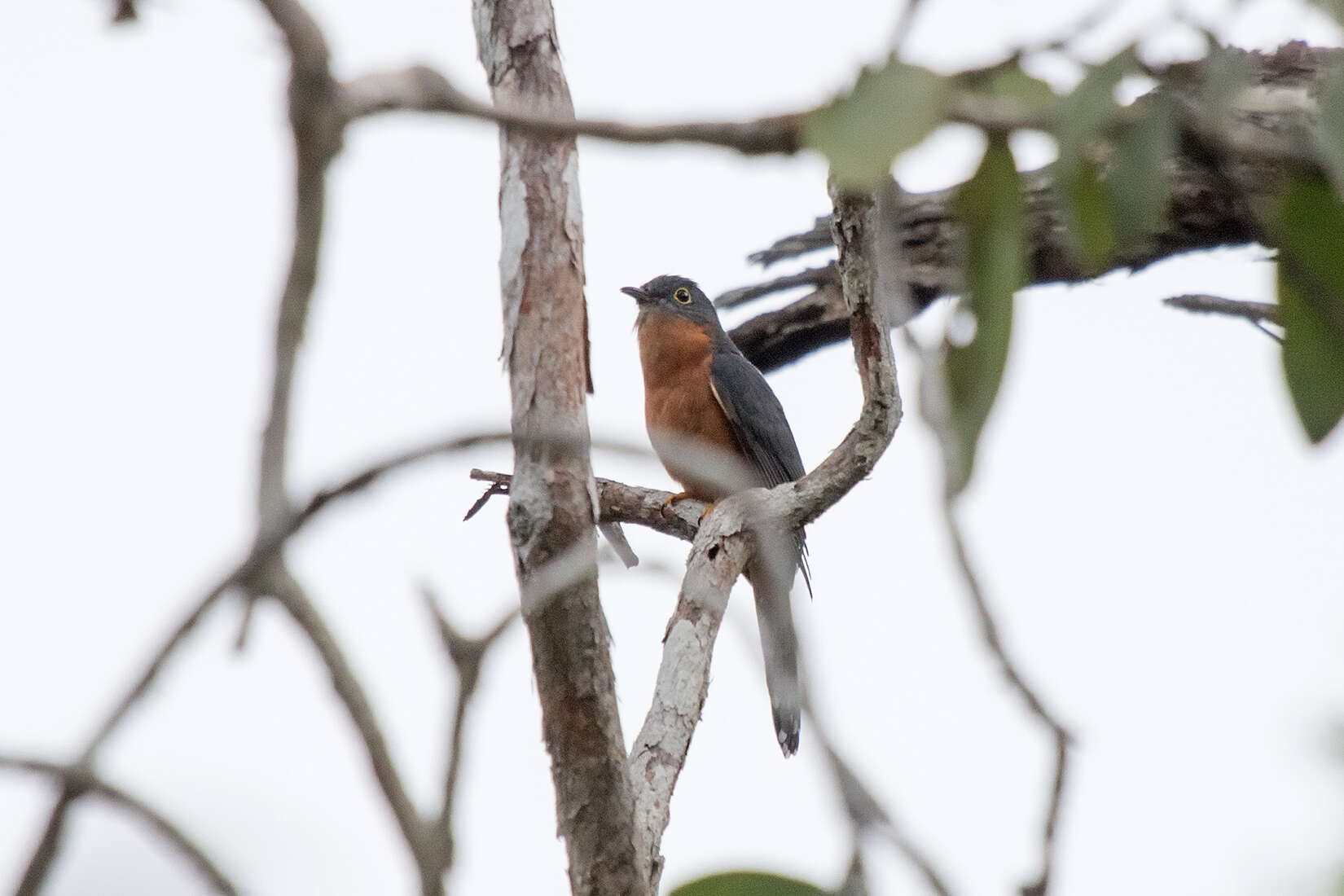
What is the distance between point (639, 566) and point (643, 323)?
662 cm

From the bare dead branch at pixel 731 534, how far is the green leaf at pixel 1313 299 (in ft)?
5.53

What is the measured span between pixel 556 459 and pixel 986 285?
54.1 inches

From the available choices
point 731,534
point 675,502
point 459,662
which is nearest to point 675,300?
point 675,502

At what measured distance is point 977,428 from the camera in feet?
4.81

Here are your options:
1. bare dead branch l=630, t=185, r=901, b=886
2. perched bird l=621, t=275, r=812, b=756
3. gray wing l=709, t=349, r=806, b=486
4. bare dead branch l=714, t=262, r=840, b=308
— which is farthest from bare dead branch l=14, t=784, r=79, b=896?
gray wing l=709, t=349, r=806, b=486

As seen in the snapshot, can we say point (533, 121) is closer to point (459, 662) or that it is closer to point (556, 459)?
point (459, 662)

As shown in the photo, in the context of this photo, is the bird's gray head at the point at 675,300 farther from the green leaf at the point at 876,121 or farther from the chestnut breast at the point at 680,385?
the green leaf at the point at 876,121

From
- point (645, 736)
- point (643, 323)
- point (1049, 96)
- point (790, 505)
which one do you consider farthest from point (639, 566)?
point (643, 323)

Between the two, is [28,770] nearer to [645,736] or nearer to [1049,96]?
[1049,96]

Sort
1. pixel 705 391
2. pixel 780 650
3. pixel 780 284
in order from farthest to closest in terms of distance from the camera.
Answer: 1. pixel 705 391
2. pixel 780 284
3. pixel 780 650

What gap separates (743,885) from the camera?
1.81m

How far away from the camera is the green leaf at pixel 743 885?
180 cm

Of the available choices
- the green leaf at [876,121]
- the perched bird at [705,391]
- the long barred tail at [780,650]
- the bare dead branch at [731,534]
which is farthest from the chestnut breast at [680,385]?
the green leaf at [876,121]

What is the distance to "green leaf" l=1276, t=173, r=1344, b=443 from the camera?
4.99 feet
